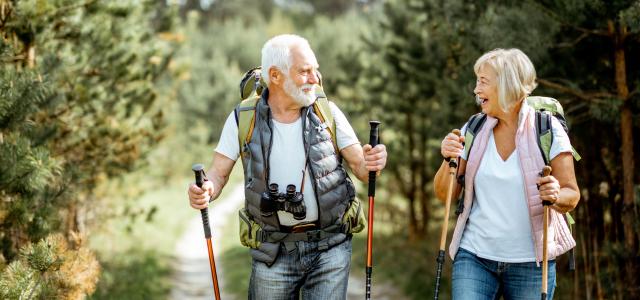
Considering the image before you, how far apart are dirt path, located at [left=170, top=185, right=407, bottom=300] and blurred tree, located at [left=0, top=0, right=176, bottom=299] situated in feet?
5.65

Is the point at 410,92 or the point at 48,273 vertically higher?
the point at 410,92

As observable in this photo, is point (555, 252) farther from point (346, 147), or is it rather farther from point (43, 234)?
point (43, 234)

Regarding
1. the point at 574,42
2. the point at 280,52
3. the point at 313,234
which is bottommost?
the point at 313,234

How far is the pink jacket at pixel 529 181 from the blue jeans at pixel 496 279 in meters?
0.09

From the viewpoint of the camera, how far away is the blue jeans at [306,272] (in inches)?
154

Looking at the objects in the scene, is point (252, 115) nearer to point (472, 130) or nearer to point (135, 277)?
point (472, 130)

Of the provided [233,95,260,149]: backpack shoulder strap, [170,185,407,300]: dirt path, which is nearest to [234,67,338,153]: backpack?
[233,95,260,149]: backpack shoulder strap

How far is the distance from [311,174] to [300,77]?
48 centimetres

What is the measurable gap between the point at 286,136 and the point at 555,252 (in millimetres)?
1413

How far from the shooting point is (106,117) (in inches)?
318

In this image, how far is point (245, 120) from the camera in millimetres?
3918

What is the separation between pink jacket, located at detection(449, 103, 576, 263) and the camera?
11.7 feet

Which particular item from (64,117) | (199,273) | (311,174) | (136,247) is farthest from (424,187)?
(311,174)

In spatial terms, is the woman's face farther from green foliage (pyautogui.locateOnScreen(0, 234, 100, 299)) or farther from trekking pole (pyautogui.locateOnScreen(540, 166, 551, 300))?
green foliage (pyautogui.locateOnScreen(0, 234, 100, 299))
